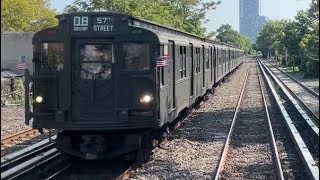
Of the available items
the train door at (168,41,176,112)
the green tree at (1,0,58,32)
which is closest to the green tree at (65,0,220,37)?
the train door at (168,41,176,112)

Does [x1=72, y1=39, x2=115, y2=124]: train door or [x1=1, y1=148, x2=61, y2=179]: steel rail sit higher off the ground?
[x1=72, y1=39, x2=115, y2=124]: train door

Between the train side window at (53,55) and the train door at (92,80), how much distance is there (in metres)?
0.27

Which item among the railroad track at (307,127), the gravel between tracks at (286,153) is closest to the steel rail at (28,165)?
the gravel between tracks at (286,153)

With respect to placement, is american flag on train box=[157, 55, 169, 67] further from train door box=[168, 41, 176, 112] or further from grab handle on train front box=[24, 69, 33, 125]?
grab handle on train front box=[24, 69, 33, 125]

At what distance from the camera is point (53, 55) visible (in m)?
10.1

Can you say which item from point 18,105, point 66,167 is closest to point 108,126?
point 66,167

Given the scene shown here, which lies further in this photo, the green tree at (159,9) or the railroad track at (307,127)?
the green tree at (159,9)

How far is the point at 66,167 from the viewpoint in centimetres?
1058

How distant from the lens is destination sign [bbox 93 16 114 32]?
10000 millimetres

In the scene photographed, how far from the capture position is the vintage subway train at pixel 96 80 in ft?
32.8

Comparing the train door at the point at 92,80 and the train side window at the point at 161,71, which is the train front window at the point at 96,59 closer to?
the train door at the point at 92,80

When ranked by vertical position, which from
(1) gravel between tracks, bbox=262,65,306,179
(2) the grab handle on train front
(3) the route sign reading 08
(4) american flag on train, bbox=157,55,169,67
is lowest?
(1) gravel between tracks, bbox=262,65,306,179

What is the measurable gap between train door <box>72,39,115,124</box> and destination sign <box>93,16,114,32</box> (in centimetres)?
23

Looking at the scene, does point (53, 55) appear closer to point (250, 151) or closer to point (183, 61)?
point (183, 61)
